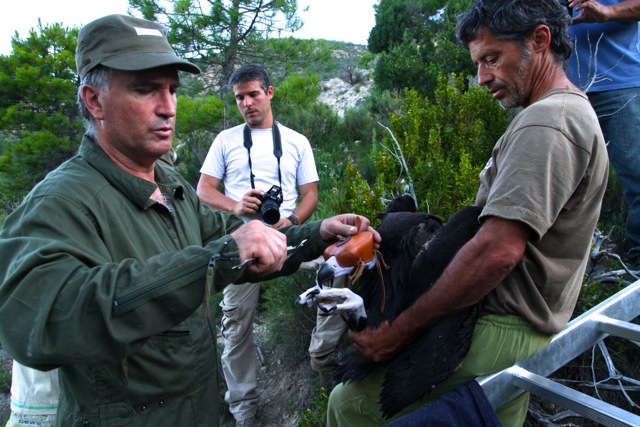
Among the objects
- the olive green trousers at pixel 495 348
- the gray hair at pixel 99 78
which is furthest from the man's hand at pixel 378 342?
the gray hair at pixel 99 78

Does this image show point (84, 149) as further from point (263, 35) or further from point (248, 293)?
point (263, 35)

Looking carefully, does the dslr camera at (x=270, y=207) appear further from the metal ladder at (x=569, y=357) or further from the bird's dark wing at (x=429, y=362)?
the metal ladder at (x=569, y=357)

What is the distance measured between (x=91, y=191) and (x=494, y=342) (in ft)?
5.02

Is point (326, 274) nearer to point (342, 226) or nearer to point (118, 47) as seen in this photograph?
point (342, 226)

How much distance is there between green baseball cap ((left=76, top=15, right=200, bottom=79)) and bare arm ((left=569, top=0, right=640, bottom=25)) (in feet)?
8.06

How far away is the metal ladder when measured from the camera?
1.43 metres

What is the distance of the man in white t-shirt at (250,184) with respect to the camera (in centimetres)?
374

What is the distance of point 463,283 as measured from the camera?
1.61 meters

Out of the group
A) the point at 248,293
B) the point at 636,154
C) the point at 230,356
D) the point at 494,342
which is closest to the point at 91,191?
the point at 494,342

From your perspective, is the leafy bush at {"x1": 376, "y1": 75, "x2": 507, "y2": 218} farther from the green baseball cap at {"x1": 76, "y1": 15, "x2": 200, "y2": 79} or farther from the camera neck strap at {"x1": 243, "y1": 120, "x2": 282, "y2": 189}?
the green baseball cap at {"x1": 76, "y1": 15, "x2": 200, "y2": 79}

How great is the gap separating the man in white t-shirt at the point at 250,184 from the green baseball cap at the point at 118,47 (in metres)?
1.76

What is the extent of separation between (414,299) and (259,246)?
0.67m

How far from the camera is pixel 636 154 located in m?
2.84

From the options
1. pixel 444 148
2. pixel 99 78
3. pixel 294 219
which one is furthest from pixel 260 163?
pixel 99 78
